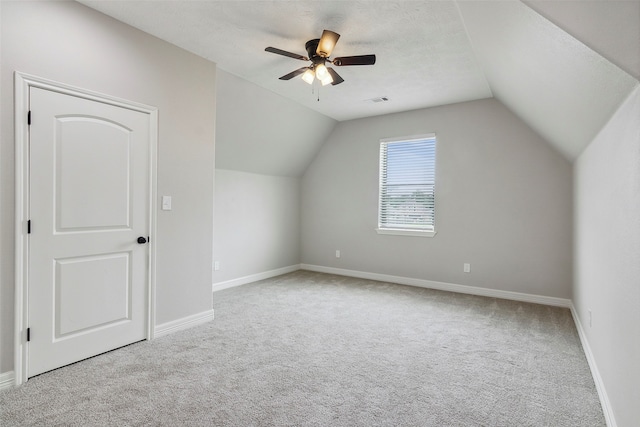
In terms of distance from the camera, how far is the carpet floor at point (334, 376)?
1.96 m

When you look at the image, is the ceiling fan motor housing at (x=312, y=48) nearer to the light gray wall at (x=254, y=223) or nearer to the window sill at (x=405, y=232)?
the light gray wall at (x=254, y=223)

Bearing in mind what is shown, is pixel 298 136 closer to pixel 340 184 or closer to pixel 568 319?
pixel 340 184

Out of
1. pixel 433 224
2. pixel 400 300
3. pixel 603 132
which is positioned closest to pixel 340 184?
pixel 433 224

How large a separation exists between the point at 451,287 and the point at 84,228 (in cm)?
446

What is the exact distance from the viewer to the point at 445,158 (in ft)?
16.2

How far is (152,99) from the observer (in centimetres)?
301


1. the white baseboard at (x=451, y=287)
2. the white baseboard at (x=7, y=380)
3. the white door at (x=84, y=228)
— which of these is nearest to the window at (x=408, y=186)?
the white baseboard at (x=451, y=287)

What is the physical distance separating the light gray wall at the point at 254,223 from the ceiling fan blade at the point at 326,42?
8.66 feet

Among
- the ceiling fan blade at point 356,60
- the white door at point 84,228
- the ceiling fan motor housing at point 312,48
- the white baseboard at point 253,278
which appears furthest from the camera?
the white baseboard at point 253,278

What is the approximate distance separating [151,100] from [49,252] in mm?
1478

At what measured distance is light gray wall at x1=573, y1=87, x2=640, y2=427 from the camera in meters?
1.54

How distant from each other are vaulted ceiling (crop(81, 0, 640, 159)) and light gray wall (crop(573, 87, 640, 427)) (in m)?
0.20

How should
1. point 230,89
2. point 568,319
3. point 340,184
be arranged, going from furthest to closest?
point 340,184, point 230,89, point 568,319

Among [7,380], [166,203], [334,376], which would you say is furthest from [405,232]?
[7,380]
